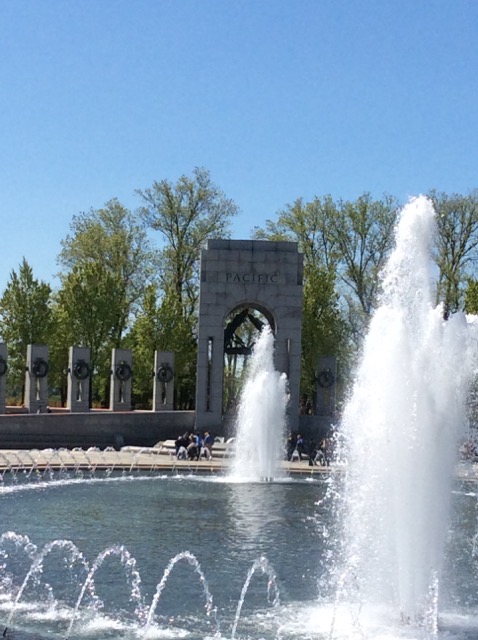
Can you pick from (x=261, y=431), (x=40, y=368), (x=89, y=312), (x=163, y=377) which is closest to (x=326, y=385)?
(x=163, y=377)

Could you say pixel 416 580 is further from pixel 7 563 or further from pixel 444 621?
pixel 7 563

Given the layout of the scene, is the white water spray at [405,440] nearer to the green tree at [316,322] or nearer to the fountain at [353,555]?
the fountain at [353,555]

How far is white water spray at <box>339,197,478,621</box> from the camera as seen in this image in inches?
486

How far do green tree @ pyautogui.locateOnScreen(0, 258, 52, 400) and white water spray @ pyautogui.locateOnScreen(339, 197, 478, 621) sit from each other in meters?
34.0

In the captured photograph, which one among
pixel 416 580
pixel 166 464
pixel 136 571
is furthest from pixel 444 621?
pixel 166 464

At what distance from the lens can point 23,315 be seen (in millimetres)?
46688

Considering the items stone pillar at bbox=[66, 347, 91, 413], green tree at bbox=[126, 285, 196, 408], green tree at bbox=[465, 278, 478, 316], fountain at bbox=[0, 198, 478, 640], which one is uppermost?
green tree at bbox=[465, 278, 478, 316]

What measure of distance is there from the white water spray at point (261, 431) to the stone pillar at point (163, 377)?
718 cm

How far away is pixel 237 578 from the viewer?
48.3ft

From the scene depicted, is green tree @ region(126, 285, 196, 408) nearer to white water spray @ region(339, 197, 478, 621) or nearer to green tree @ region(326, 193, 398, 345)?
green tree @ region(326, 193, 398, 345)

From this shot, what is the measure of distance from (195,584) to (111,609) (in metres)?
1.70

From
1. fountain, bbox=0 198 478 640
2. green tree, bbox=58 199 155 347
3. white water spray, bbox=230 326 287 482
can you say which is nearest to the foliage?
green tree, bbox=58 199 155 347

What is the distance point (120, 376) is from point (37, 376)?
345 cm

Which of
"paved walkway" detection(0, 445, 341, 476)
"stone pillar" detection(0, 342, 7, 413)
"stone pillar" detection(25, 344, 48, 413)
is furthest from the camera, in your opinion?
"stone pillar" detection(25, 344, 48, 413)
